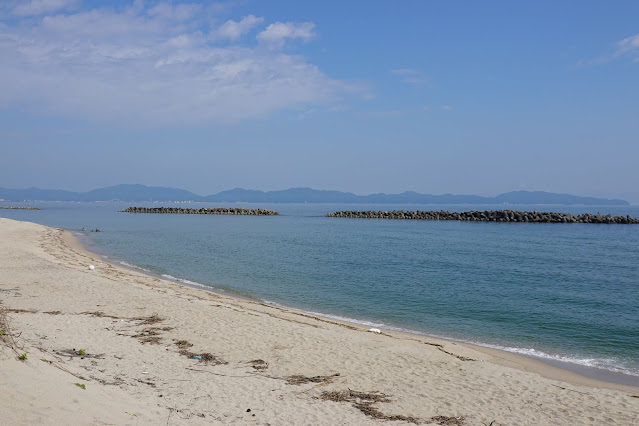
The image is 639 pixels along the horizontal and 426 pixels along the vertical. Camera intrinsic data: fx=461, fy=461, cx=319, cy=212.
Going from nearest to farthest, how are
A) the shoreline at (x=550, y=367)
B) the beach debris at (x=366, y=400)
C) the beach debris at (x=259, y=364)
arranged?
1. the beach debris at (x=366, y=400)
2. the beach debris at (x=259, y=364)
3. the shoreline at (x=550, y=367)

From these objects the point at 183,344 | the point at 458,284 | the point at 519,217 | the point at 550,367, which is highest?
the point at 519,217

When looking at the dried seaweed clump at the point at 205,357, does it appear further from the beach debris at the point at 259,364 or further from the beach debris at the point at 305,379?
the beach debris at the point at 305,379

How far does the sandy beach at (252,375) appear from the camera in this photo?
6848mm

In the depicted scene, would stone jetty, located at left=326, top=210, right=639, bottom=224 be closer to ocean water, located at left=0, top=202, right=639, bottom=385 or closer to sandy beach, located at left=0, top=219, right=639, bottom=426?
ocean water, located at left=0, top=202, right=639, bottom=385

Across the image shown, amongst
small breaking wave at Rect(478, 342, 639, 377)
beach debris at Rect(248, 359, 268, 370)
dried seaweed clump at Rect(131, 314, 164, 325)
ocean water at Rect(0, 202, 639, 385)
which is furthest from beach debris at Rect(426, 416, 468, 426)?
dried seaweed clump at Rect(131, 314, 164, 325)

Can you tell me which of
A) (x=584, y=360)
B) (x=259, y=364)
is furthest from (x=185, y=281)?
(x=584, y=360)

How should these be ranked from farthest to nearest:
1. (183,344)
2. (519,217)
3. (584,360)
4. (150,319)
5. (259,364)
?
(519,217)
(150,319)
(584,360)
(183,344)
(259,364)

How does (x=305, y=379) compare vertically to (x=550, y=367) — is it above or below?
above

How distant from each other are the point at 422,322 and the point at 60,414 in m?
12.4

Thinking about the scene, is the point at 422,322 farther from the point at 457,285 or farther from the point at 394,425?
the point at 394,425

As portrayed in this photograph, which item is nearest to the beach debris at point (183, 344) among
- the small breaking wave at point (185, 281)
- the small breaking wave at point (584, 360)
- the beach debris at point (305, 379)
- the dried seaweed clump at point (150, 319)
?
the dried seaweed clump at point (150, 319)

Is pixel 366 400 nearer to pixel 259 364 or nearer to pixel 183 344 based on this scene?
pixel 259 364

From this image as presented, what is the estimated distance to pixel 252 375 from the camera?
29.9 ft

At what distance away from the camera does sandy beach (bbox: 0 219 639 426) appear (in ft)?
22.5
